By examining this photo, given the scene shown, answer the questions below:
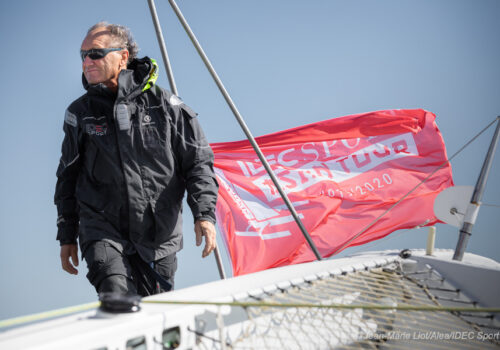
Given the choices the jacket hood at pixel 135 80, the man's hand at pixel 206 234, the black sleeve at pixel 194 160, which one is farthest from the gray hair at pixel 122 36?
the man's hand at pixel 206 234

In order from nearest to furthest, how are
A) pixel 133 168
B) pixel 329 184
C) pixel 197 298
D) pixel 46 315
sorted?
pixel 46 315 < pixel 197 298 < pixel 133 168 < pixel 329 184

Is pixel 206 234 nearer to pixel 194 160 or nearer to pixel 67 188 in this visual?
pixel 194 160

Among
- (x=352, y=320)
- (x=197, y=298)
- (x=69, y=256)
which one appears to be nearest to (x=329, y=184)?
(x=352, y=320)

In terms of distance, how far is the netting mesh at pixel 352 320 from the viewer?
1.71 meters

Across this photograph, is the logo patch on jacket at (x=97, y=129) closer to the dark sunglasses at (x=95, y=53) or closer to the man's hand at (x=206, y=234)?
the dark sunglasses at (x=95, y=53)

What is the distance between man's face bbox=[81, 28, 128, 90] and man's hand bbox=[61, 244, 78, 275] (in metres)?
0.91

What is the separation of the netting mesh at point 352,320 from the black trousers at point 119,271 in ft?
2.52

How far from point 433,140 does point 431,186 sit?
2.50ft

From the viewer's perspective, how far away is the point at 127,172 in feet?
7.67

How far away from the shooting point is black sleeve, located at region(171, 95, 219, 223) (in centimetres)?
242

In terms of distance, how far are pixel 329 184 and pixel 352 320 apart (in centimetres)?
387

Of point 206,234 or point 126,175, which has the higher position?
point 126,175

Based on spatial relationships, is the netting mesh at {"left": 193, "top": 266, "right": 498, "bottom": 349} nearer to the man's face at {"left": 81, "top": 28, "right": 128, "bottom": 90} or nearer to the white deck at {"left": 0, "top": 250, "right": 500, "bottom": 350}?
the white deck at {"left": 0, "top": 250, "right": 500, "bottom": 350}

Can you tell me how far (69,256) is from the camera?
8.69ft
